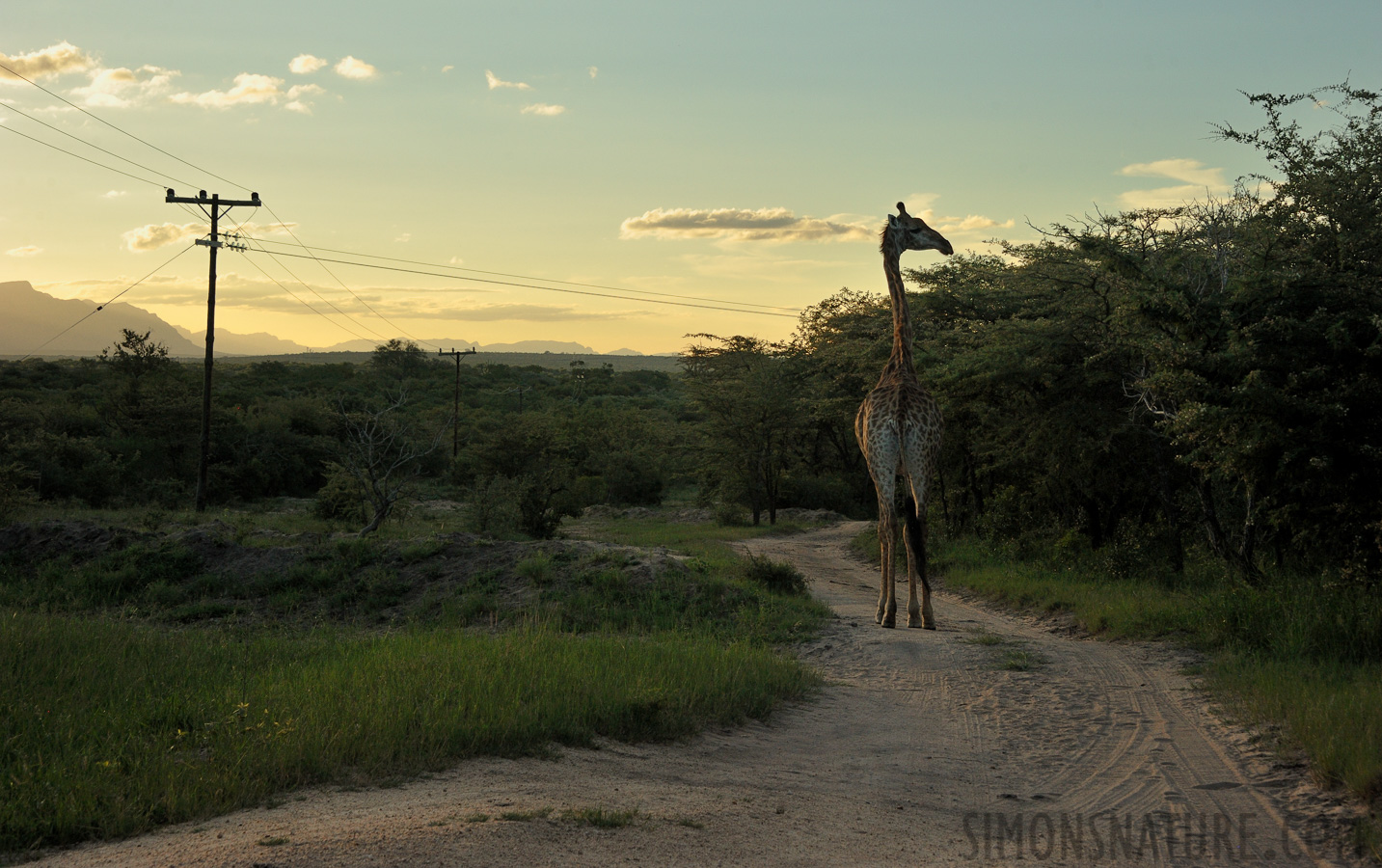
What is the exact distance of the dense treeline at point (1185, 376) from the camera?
29.1 ft

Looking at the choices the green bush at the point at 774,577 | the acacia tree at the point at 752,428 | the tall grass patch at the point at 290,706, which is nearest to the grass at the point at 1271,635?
the green bush at the point at 774,577

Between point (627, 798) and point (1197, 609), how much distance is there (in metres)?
7.72

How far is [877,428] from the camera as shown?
11.3 metres

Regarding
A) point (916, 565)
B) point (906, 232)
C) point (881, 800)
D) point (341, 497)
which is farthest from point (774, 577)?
point (341, 497)

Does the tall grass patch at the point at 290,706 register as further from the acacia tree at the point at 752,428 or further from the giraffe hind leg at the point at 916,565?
the acacia tree at the point at 752,428

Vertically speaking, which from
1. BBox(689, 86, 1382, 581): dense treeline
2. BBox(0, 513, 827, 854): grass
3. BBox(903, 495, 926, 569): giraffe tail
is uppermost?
BBox(689, 86, 1382, 581): dense treeline

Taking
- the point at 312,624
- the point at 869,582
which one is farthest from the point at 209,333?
the point at 869,582

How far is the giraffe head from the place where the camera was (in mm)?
12797

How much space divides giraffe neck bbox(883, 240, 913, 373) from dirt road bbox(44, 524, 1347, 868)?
4696 mm

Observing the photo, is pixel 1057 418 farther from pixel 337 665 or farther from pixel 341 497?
pixel 341 497

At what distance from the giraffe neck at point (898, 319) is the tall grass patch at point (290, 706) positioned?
15.2ft

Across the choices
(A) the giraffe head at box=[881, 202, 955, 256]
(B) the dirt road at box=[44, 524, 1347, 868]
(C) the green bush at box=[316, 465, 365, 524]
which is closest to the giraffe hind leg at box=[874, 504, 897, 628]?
(B) the dirt road at box=[44, 524, 1347, 868]

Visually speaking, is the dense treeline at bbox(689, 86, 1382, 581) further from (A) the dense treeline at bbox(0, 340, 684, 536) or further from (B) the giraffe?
(A) the dense treeline at bbox(0, 340, 684, 536)

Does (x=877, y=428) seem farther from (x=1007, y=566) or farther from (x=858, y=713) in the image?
(x=1007, y=566)
